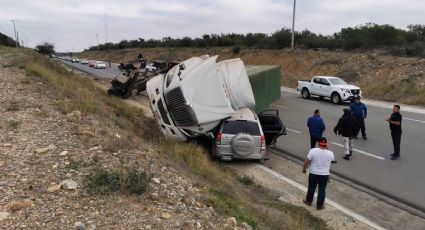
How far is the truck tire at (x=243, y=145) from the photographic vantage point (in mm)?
13875

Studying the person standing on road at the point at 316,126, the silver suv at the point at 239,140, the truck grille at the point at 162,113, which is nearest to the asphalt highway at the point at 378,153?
the person standing on road at the point at 316,126

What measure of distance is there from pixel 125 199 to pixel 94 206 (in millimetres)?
529

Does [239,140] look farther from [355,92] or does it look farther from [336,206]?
[355,92]

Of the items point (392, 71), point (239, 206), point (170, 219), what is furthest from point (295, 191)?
point (392, 71)

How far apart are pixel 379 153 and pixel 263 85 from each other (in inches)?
350

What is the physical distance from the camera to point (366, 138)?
17.7 metres

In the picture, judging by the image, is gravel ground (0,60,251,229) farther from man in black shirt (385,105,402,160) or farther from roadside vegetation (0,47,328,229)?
man in black shirt (385,105,402,160)

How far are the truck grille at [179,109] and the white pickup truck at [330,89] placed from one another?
1756 cm

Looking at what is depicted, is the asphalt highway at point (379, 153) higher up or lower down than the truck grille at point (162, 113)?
lower down

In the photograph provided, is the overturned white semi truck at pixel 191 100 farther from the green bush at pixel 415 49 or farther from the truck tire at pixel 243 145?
the green bush at pixel 415 49

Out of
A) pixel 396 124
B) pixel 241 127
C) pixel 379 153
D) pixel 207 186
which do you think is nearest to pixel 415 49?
pixel 379 153

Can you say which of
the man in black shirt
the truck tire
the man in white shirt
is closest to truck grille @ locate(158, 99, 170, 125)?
the truck tire

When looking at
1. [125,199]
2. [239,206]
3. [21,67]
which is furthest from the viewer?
[21,67]

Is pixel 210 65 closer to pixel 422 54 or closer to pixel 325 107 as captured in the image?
pixel 325 107
